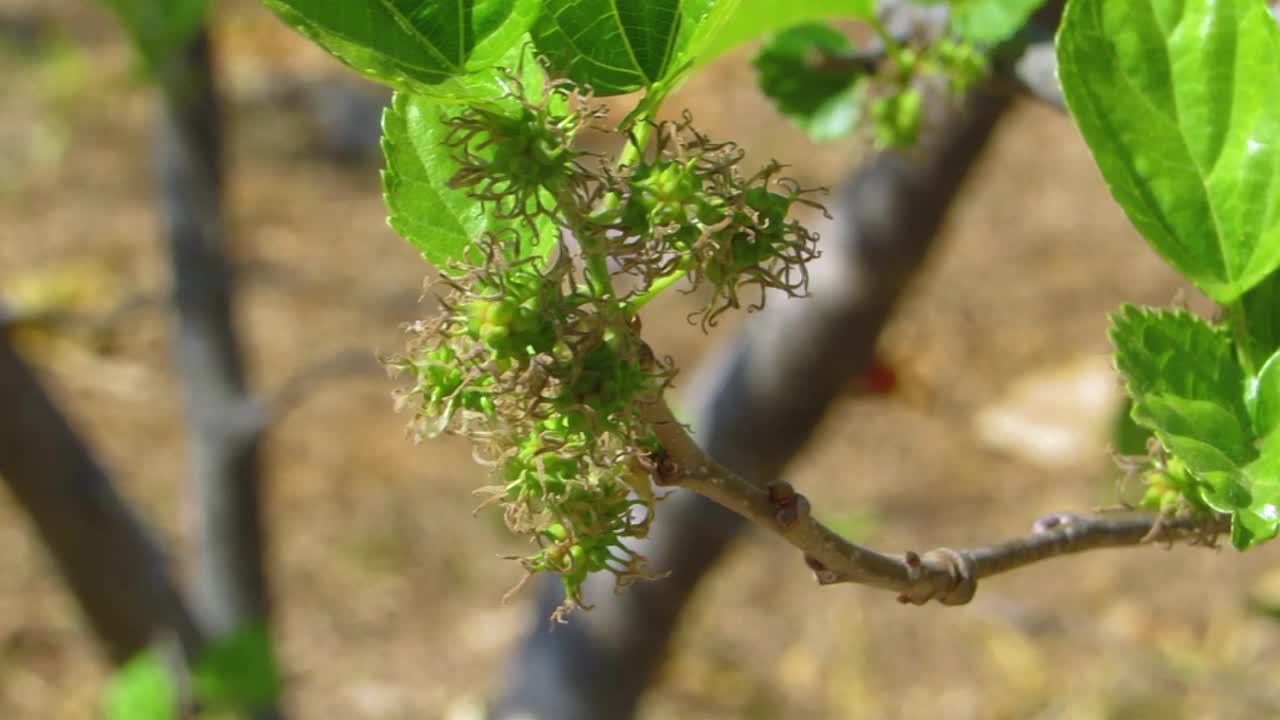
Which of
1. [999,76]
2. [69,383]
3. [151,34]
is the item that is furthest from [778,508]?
[69,383]

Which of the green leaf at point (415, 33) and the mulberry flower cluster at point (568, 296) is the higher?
the green leaf at point (415, 33)

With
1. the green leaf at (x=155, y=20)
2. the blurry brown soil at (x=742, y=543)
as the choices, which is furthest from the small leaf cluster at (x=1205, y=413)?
the blurry brown soil at (x=742, y=543)

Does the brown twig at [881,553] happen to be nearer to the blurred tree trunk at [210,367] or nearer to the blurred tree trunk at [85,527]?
the blurred tree trunk at [85,527]

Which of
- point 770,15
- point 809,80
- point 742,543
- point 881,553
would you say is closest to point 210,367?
point 742,543

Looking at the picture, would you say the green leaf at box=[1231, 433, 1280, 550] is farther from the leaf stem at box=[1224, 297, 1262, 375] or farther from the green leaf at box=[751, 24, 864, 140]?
the green leaf at box=[751, 24, 864, 140]

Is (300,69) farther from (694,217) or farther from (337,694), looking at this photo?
(694,217)

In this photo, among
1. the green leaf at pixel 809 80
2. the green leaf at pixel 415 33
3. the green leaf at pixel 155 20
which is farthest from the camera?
the green leaf at pixel 155 20
